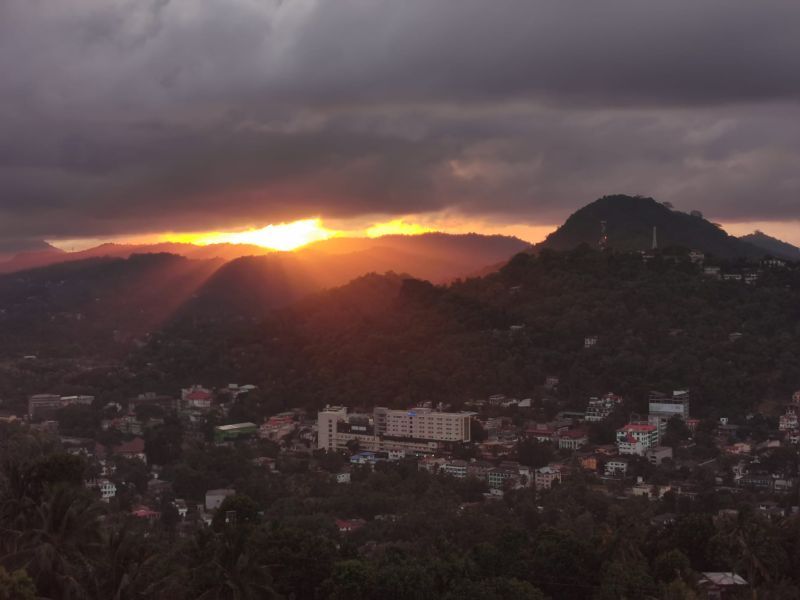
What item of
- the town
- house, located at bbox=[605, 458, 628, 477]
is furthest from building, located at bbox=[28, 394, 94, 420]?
house, located at bbox=[605, 458, 628, 477]

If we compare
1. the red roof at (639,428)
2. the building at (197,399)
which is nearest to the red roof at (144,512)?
the red roof at (639,428)

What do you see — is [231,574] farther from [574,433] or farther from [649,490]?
[574,433]

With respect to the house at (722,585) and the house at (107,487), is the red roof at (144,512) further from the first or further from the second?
the house at (722,585)

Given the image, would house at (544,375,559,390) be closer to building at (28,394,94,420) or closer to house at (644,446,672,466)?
house at (644,446,672,466)

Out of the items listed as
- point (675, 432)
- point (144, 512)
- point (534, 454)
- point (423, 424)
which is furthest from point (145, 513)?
point (675, 432)

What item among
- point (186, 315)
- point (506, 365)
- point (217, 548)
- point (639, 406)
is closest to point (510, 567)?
point (217, 548)

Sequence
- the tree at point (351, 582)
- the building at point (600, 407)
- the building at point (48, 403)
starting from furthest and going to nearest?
the building at point (48, 403), the building at point (600, 407), the tree at point (351, 582)
